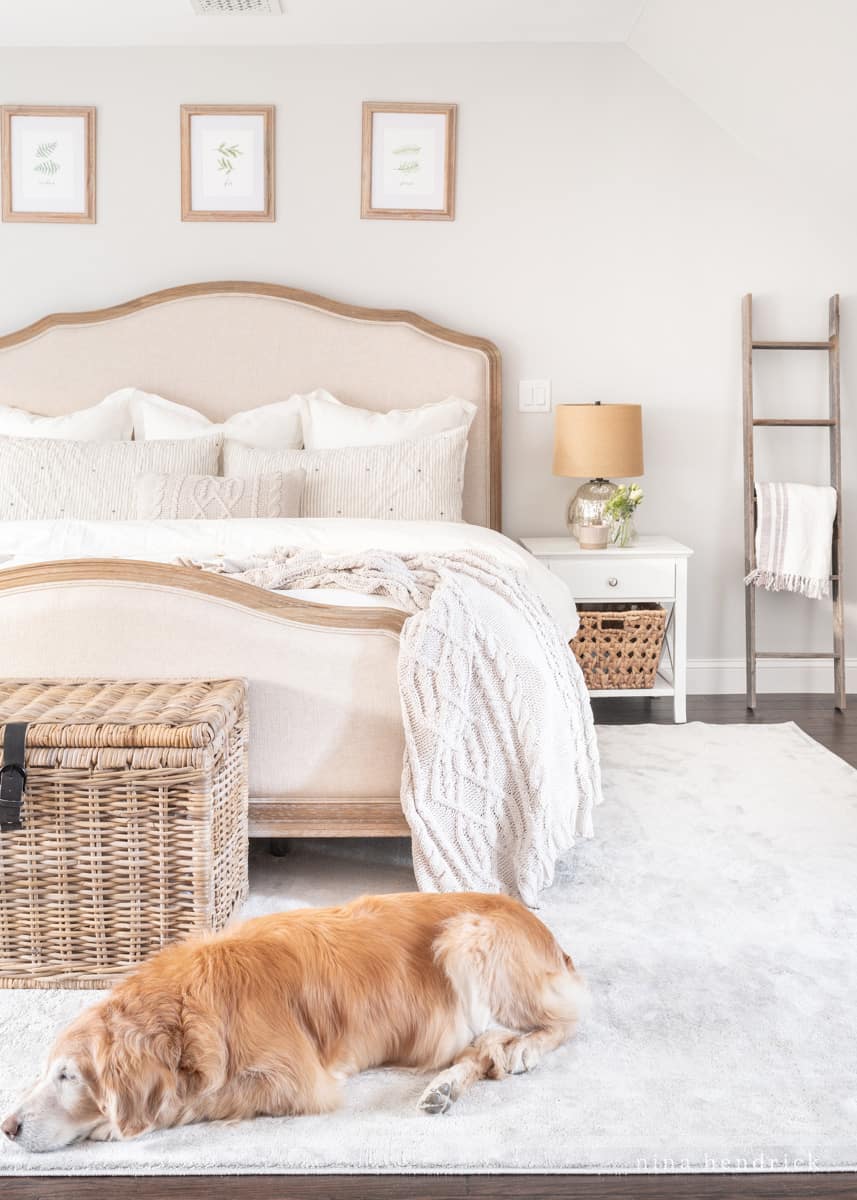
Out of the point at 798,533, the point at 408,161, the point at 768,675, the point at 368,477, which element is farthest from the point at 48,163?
the point at 768,675

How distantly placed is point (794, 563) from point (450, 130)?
6.41 ft

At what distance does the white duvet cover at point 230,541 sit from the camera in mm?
3119

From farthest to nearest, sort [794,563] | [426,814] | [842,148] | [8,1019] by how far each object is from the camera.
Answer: [794,563] → [842,148] → [426,814] → [8,1019]

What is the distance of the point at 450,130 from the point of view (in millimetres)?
4215

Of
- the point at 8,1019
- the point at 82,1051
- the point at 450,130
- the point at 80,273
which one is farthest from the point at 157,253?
the point at 82,1051

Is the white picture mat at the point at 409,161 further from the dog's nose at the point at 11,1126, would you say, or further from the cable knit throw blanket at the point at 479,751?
the dog's nose at the point at 11,1126

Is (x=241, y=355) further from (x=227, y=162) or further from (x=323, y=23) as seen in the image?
(x=323, y=23)

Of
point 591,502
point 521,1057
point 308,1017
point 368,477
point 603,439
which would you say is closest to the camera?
point 308,1017

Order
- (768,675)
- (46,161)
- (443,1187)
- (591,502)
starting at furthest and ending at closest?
(768,675), (46,161), (591,502), (443,1187)

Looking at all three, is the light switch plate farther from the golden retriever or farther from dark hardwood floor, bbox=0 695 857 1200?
dark hardwood floor, bbox=0 695 857 1200

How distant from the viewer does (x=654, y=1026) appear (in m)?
1.85

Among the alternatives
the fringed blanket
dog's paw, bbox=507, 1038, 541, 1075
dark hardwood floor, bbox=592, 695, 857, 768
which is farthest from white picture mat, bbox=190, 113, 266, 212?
dog's paw, bbox=507, 1038, 541, 1075

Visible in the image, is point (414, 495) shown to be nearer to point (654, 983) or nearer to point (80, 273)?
point (80, 273)

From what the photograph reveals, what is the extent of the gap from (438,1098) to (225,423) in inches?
116
